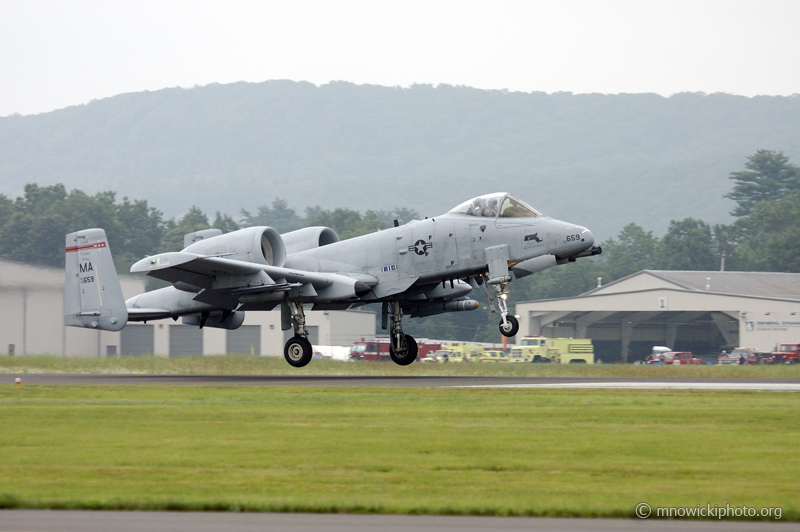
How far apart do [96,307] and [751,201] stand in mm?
130973

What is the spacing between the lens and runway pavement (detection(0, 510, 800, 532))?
8375mm

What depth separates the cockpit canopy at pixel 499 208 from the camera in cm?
2777

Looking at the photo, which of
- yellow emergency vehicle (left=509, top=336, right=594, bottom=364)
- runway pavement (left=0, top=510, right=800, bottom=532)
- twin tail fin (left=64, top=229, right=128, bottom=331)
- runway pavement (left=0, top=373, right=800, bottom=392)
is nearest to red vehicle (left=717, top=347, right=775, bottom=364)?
yellow emergency vehicle (left=509, top=336, right=594, bottom=364)

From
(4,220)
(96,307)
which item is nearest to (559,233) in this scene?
(96,307)

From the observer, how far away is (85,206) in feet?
344

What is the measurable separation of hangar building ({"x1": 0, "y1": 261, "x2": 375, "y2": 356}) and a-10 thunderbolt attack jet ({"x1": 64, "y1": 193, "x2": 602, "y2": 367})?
1040 cm

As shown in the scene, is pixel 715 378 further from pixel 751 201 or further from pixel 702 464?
pixel 751 201

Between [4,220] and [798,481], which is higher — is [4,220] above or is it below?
above

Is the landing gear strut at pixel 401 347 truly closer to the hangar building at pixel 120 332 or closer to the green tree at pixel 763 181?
the hangar building at pixel 120 332

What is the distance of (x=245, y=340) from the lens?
60.1 metres

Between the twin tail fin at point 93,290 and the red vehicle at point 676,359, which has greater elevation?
the twin tail fin at point 93,290

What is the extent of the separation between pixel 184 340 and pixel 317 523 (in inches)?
1992

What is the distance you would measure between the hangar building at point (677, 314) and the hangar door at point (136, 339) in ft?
78.9

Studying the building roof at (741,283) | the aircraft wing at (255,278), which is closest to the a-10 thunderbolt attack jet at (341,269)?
the aircraft wing at (255,278)
